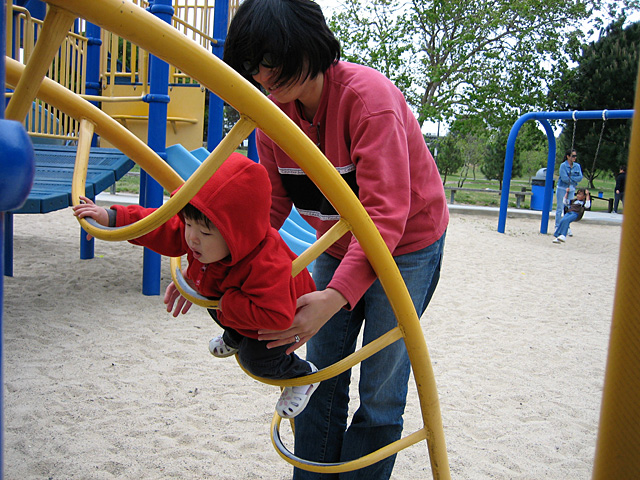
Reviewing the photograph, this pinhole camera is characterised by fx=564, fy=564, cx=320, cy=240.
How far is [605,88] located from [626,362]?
58.9 feet

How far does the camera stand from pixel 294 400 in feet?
4.27

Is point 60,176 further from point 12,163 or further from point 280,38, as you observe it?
point 12,163

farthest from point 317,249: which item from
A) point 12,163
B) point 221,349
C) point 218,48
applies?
point 218,48

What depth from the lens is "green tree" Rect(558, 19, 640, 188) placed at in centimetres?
1585

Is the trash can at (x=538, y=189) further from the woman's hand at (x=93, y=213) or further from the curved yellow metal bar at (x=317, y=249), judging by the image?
the woman's hand at (x=93, y=213)

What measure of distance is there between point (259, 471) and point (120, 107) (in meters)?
3.77

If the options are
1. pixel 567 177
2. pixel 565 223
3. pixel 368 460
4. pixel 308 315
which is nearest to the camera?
pixel 308 315

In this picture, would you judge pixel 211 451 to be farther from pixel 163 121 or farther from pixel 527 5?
pixel 527 5

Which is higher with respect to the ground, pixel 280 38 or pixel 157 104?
pixel 157 104

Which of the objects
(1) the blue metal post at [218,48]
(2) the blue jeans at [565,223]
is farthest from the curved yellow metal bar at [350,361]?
(2) the blue jeans at [565,223]

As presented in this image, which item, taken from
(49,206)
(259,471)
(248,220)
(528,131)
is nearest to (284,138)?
(248,220)

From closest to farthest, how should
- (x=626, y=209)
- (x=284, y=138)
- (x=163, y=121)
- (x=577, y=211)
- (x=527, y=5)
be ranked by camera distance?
(x=626, y=209) → (x=284, y=138) → (x=163, y=121) → (x=577, y=211) → (x=527, y=5)

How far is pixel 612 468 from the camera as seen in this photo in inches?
18.3

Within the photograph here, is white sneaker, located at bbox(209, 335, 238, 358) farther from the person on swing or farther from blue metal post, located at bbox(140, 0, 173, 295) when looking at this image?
the person on swing
